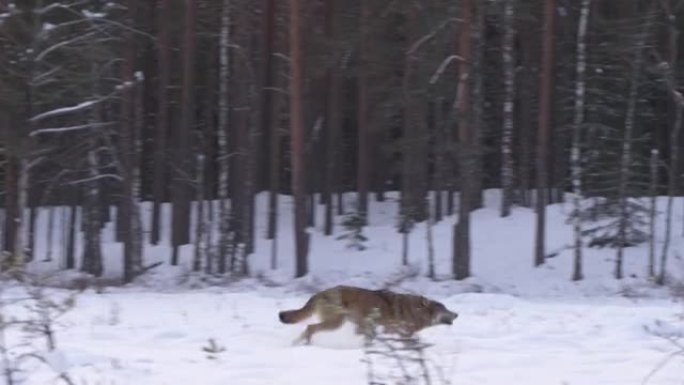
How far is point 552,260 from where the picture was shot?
3012cm

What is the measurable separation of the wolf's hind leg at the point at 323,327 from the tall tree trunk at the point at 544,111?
57.9ft

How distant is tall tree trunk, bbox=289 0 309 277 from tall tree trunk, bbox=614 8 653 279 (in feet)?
23.1

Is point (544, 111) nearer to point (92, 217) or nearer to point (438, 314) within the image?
point (92, 217)

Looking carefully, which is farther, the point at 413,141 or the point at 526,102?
the point at 526,102

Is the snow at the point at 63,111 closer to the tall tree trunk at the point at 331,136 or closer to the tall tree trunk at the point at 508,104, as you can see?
the tall tree trunk at the point at 331,136

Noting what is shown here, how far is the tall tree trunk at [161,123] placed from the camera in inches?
1188

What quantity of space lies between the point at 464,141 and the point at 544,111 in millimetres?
2840

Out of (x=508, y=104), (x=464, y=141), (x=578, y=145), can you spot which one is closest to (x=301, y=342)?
(x=464, y=141)

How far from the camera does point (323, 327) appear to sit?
11570 mm

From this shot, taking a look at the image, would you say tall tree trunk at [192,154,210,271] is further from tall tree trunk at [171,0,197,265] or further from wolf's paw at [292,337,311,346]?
wolf's paw at [292,337,311,346]

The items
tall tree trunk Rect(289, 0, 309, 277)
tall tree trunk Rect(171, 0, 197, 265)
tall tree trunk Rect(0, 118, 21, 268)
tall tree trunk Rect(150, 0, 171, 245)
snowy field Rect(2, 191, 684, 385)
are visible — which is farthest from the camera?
tall tree trunk Rect(150, 0, 171, 245)

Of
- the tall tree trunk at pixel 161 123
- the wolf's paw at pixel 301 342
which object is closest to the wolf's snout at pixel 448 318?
the wolf's paw at pixel 301 342

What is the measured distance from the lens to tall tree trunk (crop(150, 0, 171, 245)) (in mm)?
30188

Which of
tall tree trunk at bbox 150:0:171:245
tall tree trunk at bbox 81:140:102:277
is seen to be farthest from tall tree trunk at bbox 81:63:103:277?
tall tree trunk at bbox 150:0:171:245
